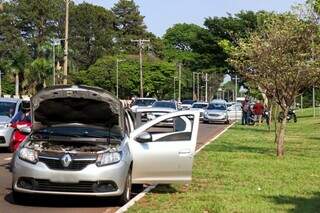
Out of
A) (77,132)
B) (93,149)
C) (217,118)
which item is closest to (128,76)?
(217,118)

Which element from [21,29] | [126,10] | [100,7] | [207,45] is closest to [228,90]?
[126,10]

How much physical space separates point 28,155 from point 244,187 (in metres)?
4.19

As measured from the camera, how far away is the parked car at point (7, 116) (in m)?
20.2

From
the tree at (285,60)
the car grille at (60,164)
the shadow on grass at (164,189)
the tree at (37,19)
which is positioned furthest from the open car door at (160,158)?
the tree at (37,19)

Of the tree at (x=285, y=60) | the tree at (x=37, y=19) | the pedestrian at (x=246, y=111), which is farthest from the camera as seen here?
the tree at (x=37, y=19)

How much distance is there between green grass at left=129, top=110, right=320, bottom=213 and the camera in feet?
34.0

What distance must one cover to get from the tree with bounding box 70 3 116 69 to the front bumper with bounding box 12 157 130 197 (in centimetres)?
10007

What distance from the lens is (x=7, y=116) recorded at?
2106 centimetres

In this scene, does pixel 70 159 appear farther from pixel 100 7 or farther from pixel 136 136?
pixel 100 7

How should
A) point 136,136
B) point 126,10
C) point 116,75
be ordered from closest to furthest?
point 136,136
point 116,75
point 126,10

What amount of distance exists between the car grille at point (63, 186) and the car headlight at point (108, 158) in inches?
11.6

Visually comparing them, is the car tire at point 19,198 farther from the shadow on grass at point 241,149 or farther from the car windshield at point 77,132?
the shadow on grass at point 241,149

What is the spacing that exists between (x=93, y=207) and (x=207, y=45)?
56561 mm

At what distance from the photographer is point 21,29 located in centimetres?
10625
